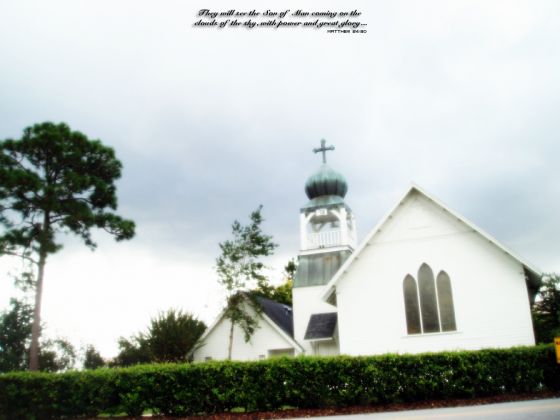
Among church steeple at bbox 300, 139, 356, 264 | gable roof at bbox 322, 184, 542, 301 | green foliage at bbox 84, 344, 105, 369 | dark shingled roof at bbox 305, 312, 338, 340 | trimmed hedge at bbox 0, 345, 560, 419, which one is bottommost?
trimmed hedge at bbox 0, 345, 560, 419

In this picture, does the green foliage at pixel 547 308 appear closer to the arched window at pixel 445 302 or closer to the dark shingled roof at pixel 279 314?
the arched window at pixel 445 302

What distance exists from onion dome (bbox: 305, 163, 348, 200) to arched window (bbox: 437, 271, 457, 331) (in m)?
15.1

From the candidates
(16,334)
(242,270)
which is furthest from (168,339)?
(16,334)

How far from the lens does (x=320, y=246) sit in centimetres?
3481

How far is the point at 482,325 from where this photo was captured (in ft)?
67.2

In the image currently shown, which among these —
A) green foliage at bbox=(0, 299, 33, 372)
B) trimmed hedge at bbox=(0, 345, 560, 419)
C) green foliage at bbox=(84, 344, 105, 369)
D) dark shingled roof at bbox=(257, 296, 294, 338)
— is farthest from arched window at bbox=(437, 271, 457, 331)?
green foliage at bbox=(0, 299, 33, 372)

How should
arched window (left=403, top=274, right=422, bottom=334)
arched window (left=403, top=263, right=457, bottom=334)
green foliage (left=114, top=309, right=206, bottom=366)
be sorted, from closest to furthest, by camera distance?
1. arched window (left=403, top=263, right=457, bottom=334)
2. arched window (left=403, top=274, right=422, bottom=334)
3. green foliage (left=114, top=309, right=206, bottom=366)

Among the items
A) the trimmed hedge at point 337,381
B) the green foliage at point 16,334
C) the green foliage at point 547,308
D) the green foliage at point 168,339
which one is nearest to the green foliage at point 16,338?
the green foliage at point 16,334

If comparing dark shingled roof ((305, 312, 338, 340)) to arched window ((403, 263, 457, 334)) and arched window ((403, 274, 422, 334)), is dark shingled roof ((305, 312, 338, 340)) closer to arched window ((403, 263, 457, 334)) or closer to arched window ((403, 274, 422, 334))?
arched window ((403, 274, 422, 334))

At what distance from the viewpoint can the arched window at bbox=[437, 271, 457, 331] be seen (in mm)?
21109

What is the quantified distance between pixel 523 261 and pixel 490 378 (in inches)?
218

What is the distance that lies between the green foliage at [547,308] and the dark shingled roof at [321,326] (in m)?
10.3

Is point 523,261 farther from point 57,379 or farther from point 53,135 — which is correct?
point 53,135

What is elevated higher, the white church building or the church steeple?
the church steeple
